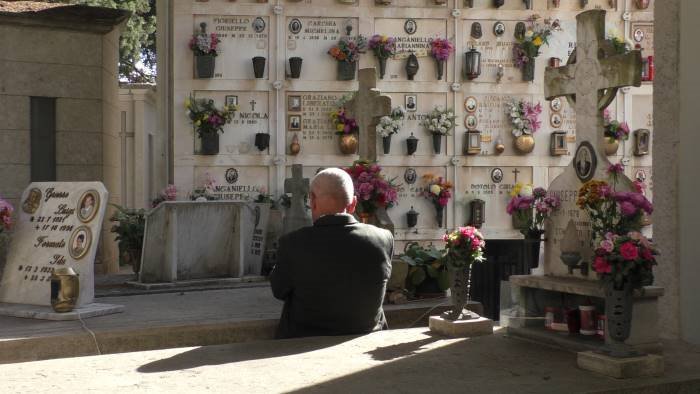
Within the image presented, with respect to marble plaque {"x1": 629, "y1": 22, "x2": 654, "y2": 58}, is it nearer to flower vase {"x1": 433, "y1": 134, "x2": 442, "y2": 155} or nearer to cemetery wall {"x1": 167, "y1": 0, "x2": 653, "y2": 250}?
cemetery wall {"x1": 167, "y1": 0, "x2": 653, "y2": 250}

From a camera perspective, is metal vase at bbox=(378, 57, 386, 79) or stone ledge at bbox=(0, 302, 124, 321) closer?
stone ledge at bbox=(0, 302, 124, 321)

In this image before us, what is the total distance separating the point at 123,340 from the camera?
539cm

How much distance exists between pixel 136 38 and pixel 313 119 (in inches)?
379

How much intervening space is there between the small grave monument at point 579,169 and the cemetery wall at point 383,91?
20.5 feet

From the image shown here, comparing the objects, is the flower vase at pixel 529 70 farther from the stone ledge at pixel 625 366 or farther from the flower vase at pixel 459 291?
the stone ledge at pixel 625 366

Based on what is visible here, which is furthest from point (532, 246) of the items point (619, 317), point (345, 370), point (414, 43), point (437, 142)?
point (414, 43)

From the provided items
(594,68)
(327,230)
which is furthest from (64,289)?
(594,68)

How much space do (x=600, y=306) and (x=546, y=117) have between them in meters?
7.58

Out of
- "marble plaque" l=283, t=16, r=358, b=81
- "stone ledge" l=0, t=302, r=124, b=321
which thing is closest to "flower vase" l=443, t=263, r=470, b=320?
"stone ledge" l=0, t=302, r=124, b=321

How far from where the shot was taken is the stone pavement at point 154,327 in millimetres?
5246

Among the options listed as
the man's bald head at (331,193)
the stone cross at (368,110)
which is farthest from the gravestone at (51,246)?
the stone cross at (368,110)

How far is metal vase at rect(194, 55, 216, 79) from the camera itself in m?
11.6

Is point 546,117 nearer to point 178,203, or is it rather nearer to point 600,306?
point 178,203

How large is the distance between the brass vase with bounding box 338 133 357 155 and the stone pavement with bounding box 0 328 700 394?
269 inches
